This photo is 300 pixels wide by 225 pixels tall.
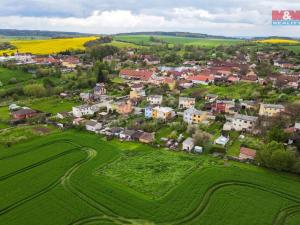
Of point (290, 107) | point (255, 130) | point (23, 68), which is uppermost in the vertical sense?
point (23, 68)

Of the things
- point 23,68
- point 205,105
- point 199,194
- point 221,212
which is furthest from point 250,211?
point 23,68

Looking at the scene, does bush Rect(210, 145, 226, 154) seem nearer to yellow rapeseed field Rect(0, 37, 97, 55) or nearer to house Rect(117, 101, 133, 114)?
house Rect(117, 101, 133, 114)

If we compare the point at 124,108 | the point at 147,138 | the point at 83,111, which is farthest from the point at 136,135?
the point at 83,111

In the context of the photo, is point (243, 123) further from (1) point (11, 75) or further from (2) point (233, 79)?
(1) point (11, 75)

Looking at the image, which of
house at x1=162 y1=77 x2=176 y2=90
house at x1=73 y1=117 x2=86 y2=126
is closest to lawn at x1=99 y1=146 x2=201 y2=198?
house at x1=73 y1=117 x2=86 y2=126

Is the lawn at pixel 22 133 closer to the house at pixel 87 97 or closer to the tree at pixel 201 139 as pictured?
the house at pixel 87 97

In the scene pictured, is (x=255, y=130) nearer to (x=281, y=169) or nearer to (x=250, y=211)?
(x=281, y=169)
